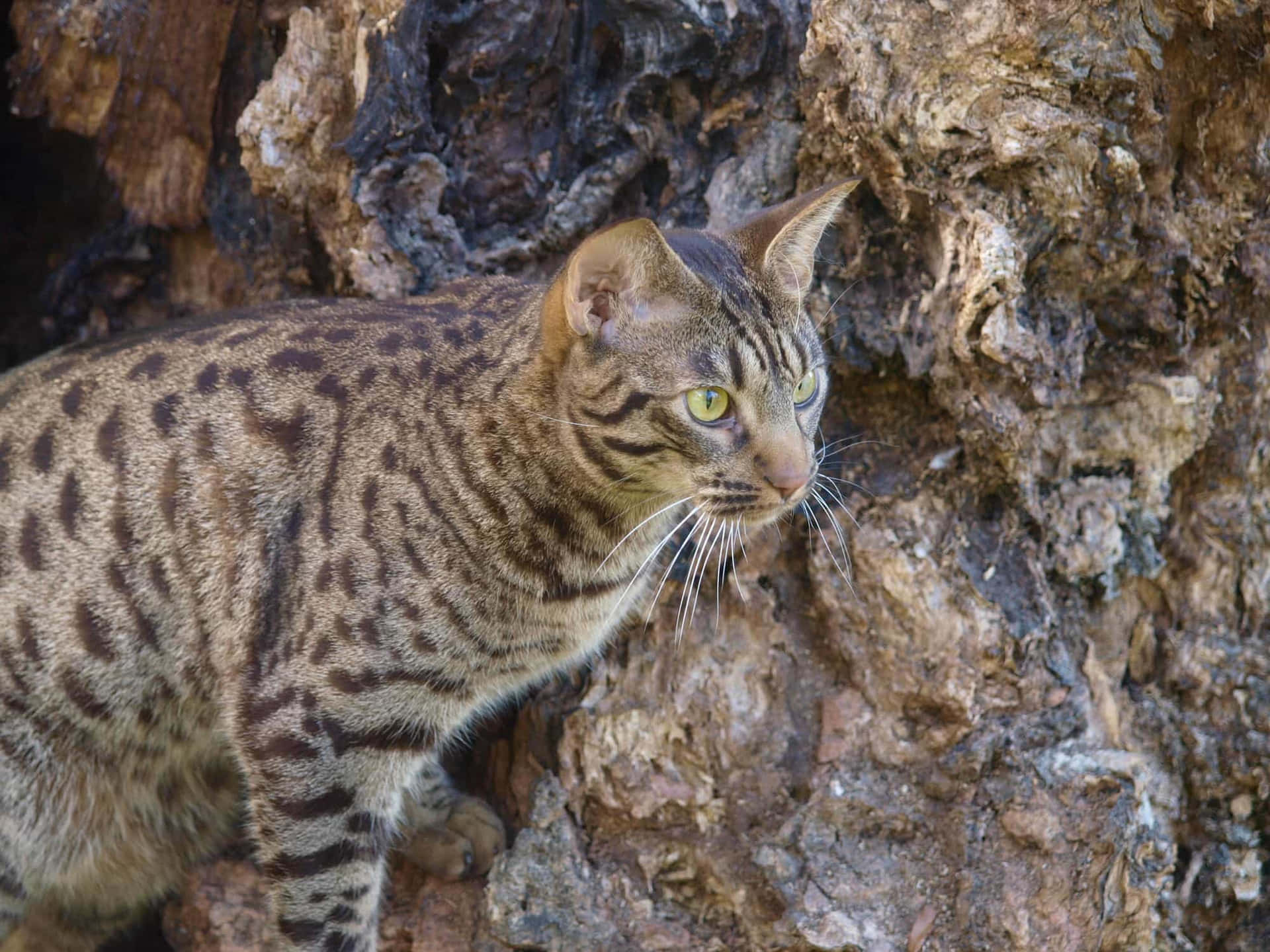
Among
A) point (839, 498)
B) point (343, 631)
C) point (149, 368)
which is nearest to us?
point (343, 631)

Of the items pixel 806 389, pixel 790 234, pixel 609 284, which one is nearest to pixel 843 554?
pixel 806 389

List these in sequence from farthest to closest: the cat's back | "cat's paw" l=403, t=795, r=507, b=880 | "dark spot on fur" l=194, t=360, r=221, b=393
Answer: "cat's paw" l=403, t=795, r=507, b=880, "dark spot on fur" l=194, t=360, r=221, b=393, the cat's back

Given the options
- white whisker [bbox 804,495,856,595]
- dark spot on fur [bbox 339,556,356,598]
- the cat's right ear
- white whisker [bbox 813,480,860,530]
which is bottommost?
white whisker [bbox 804,495,856,595]

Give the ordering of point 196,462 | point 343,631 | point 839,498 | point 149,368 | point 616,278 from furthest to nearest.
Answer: point 839,498
point 149,368
point 196,462
point 343,631
point 616,278

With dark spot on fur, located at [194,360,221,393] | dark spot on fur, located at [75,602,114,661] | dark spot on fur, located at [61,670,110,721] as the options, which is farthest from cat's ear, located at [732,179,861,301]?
dark spot on fur, located at [61,670,110,721]

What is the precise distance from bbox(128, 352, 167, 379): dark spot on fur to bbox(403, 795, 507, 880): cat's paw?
158 cm

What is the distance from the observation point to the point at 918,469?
339 centimetres

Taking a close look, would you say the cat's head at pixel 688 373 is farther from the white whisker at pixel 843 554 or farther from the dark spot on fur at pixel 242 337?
the dark spot on fur at pixel 242 337

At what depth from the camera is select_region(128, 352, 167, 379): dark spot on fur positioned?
130 inches

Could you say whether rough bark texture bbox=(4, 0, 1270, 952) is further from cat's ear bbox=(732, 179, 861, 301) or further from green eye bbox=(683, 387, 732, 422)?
green eye bbox=(683, 387, 732, 422)

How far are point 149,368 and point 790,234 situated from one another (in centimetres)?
187

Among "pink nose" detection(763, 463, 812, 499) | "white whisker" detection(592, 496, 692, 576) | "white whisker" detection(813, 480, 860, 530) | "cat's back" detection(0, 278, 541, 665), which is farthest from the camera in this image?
"white whisker" detection(813, 480, 860, 530)

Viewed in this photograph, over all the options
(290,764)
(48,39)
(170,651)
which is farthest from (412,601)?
(48,39)

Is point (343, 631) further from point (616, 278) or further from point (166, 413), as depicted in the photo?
point (616, 278)
